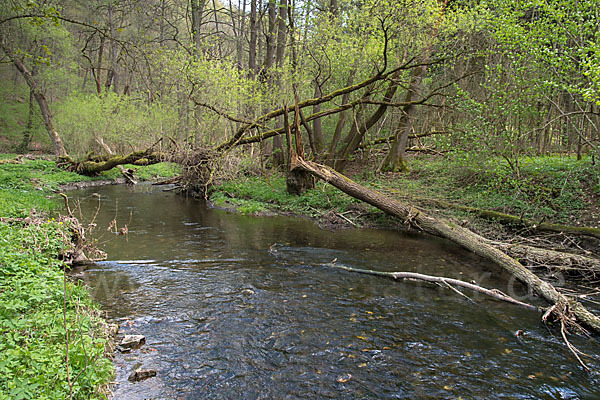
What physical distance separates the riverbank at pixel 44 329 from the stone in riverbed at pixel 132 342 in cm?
17

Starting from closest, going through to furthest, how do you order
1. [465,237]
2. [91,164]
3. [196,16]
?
[465,237] → [196,16] → [91,164]

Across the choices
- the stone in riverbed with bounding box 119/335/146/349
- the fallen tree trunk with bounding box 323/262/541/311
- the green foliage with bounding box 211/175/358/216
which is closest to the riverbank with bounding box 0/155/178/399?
the stone in riverbed with bounding box 119/335/146/349

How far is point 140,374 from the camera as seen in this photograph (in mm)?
3820

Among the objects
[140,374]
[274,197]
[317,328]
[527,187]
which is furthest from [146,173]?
[140,374]

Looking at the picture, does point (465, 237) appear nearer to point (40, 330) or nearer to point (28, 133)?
point (40, 330)

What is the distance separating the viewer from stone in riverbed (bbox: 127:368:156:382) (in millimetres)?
3783

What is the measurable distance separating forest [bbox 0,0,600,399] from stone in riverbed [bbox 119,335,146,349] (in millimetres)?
454

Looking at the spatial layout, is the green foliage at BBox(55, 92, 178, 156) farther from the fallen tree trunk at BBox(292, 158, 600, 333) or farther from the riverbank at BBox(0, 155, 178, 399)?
the riverbank at BBox(0, 155, 178, 399)

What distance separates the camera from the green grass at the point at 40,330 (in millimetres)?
2816

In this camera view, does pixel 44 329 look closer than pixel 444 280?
Yes

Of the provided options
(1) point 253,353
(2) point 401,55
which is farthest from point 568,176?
(1) point 253,353

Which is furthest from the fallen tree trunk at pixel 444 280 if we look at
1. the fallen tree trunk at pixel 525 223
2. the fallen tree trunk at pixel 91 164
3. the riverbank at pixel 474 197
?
the fallen tree trunk at pixel 91 164

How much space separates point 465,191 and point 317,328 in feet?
31.6

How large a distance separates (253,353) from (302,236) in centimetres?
626
